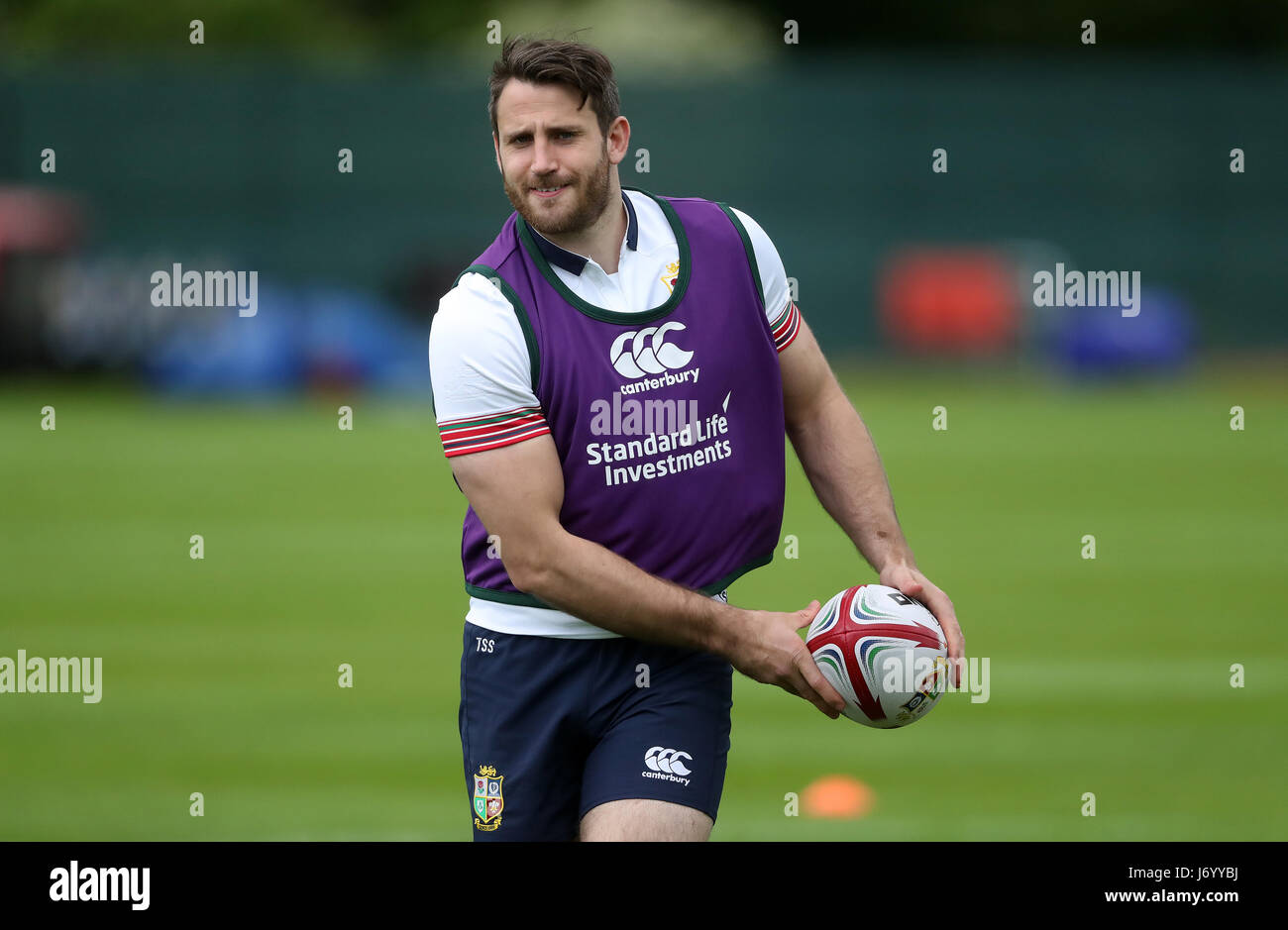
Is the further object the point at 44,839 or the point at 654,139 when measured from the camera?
the point at 654,139

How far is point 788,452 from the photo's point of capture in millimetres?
21609

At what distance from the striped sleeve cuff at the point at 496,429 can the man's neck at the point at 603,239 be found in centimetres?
54

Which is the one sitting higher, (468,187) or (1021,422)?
(468,187)

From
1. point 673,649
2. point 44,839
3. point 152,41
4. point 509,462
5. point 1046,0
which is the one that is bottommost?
point 44,839

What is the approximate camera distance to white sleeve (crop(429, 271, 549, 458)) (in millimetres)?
5422

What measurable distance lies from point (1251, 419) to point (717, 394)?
21.1m

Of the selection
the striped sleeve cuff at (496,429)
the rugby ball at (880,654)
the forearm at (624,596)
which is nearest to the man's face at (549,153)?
the striped sleeve cuff at (496,429)

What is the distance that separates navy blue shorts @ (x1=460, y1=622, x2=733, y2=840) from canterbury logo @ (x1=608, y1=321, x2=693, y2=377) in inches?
32.2

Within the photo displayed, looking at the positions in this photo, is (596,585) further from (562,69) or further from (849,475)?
(562,69)

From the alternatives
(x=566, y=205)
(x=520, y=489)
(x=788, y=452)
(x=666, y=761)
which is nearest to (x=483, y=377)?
(x=520, y=489)

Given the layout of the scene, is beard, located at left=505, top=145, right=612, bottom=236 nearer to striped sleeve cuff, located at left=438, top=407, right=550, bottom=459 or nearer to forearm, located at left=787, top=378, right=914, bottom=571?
striped sleeve cuff, located at left=438, top=407, right=550, bottom=459

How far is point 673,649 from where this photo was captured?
569cm
